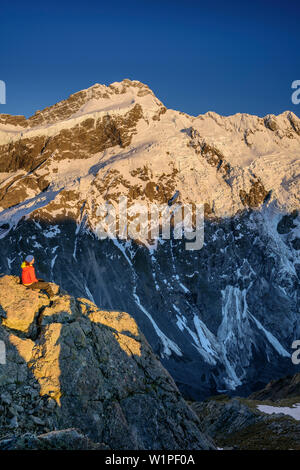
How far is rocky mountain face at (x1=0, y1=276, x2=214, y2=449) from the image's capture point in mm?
20859

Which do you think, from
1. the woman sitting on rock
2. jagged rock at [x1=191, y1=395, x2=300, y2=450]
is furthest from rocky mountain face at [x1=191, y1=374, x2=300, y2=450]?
the woman sitting on rock

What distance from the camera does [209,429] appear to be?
4316 centimetres

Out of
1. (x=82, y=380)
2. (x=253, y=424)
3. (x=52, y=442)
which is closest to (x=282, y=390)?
(x=253, y=424)

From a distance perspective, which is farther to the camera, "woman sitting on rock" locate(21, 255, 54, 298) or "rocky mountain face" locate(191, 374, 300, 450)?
"rocky mountain face" locate(191, 374, 300, 450)

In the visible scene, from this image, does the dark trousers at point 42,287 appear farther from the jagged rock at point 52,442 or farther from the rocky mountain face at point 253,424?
the rocky mountain face at point 253,424

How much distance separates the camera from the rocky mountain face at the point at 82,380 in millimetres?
20859

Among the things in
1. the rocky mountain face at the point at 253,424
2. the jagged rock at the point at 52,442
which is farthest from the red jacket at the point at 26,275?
the rocky mountain face at the point at 253,424

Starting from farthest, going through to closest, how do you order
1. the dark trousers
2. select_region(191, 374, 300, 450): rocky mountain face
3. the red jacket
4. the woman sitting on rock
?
select_region(191, 374, 300, 450): rocky mountain face → the red jacket → the woman sitting on rock → the dark trousers

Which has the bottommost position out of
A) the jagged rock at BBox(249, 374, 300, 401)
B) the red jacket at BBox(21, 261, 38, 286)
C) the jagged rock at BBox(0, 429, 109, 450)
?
the jagged rock at BBox(249, 374, 300, 401)

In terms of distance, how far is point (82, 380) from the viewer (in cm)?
2261

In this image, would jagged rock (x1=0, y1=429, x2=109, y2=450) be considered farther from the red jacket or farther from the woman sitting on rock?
the red jacket

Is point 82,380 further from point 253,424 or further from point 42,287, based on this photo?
point 253,424

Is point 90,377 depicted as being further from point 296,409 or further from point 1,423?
point 296,409
